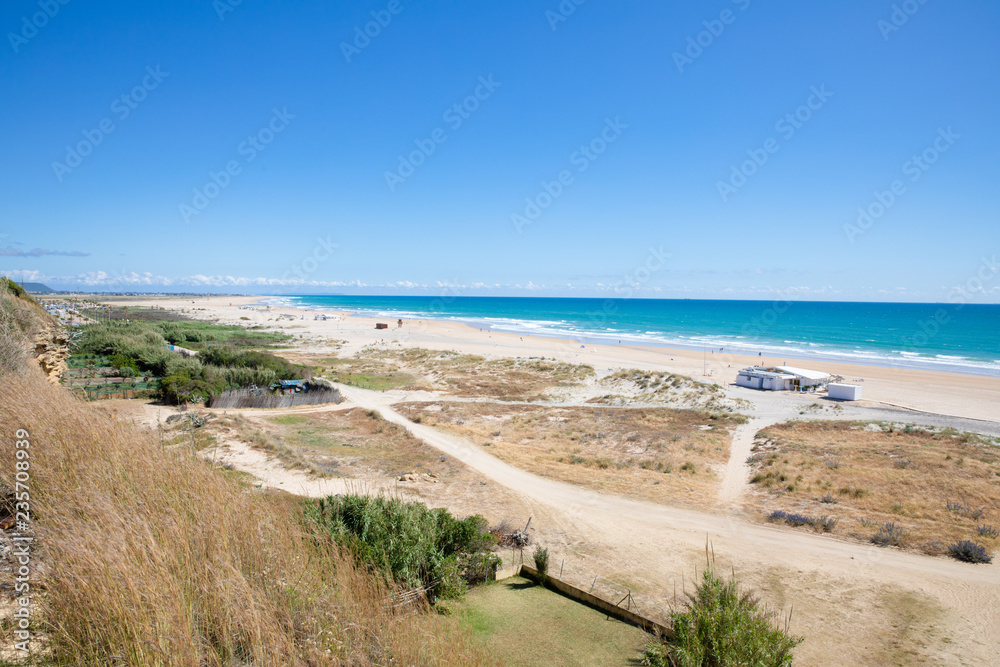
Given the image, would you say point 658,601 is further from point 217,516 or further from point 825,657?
point 217,516

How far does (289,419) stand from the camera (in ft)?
80.7

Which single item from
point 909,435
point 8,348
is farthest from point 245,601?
point 909,435

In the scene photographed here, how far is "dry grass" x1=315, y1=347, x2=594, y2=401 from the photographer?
38188 millimetres

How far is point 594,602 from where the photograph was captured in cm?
943

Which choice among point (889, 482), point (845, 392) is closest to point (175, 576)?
point (889, 482)

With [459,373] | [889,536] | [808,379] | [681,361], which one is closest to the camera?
[889,536]

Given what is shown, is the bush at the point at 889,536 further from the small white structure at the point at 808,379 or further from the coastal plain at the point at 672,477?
the small white structure at the point at 808,379

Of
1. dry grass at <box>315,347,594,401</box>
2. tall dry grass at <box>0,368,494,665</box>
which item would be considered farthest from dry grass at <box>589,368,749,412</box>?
tall dry grass at <box>0,368,494,665</box>

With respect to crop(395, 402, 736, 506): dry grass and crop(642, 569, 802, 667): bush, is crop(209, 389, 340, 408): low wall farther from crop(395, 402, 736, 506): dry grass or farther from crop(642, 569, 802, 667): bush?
crop(642, 569, 802, 667): bush

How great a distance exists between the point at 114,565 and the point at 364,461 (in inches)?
601

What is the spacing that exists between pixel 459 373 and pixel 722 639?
39.5 meters

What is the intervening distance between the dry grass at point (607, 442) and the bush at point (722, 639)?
9.33m

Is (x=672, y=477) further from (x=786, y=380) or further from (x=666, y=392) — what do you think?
(x=786, y=380)

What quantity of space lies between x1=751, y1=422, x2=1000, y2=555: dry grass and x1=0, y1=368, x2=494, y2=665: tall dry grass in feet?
47.3
